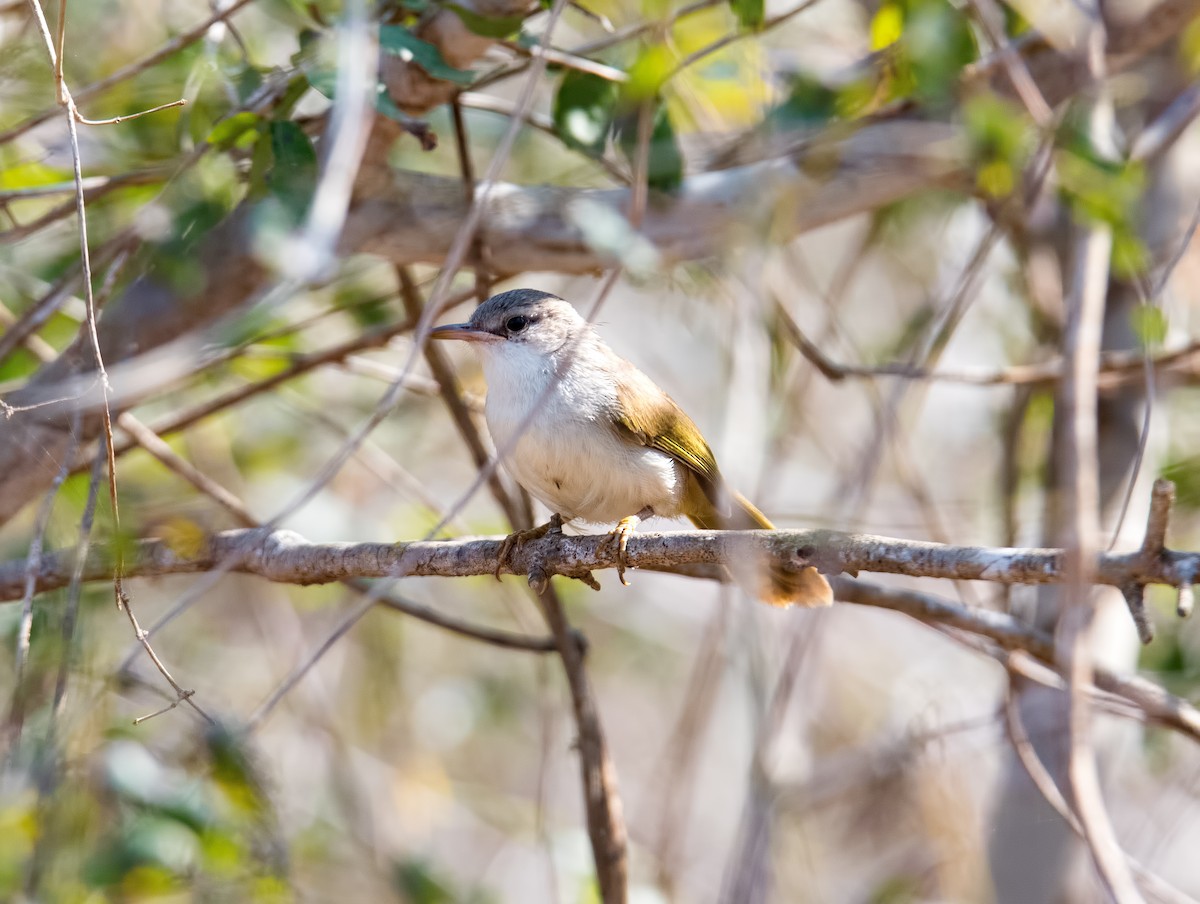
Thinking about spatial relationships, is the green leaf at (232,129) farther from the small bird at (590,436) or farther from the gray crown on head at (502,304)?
the gray crown on head at (502,304)

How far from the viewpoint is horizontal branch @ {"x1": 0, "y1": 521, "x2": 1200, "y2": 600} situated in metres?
1.98

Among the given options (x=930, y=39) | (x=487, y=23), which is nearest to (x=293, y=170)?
(x=487, y=23)

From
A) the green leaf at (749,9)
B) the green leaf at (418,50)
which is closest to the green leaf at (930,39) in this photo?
the green leaf at (749,9)

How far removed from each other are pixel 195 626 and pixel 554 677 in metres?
1.84

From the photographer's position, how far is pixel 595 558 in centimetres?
284

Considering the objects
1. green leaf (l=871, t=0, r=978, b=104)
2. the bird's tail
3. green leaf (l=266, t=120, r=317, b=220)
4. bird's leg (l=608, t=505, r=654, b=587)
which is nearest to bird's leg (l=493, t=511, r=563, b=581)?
bird's leg (l=608, t=505, r=654, b=587)

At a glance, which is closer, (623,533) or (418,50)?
(418,50)

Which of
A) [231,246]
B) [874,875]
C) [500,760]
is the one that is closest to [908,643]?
[874,875]

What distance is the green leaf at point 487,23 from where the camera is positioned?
119 inches

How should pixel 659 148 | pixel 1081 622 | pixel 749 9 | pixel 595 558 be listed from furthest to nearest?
pixel 659 148
pixel 749 9
pixel 595 558
pixel 1081 622

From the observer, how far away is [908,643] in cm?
738

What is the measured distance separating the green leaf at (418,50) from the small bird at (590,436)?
31.0 inches

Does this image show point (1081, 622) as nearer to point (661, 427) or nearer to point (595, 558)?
point (595, 558)

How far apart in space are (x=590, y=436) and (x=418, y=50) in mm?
1141
